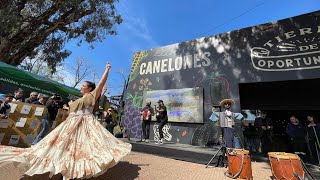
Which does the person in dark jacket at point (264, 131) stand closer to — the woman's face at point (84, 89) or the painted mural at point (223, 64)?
the painted mural at point (223, 64)

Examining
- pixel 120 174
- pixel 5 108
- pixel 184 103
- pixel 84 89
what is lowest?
pixel 120 174

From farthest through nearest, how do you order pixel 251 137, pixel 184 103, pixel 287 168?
pixel 184 103 < pixel 251 137 < pixel 287 168

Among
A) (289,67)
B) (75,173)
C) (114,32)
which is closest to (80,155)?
(75,173)

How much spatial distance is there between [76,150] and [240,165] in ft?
11.0

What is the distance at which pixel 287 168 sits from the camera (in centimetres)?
458

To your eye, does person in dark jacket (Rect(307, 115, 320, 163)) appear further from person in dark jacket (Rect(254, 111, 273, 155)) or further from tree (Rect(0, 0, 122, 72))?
tree (Rect(0, 0, 122, 72))

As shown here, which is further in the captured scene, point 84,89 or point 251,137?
point 251,137

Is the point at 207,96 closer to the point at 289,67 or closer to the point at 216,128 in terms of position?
the point at 216,128

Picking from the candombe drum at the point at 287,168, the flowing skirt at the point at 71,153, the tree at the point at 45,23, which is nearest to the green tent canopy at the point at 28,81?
the tree at the point at 45,23

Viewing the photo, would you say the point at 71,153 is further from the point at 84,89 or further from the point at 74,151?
the point at 84,89

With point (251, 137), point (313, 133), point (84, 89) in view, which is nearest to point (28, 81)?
point (84, 89)

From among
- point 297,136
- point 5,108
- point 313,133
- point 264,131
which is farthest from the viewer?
point 264,131

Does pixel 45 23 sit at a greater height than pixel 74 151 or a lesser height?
greater

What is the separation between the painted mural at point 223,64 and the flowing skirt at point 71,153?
20.8 feet
